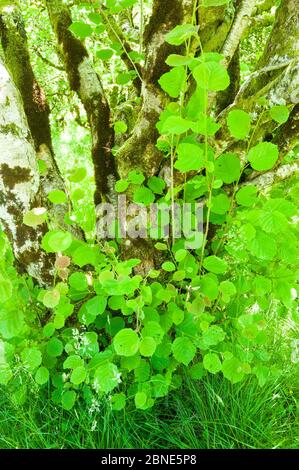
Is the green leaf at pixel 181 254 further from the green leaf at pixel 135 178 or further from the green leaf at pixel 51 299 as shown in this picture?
the green leaf at pixel 51 299

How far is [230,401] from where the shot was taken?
2.38 meters

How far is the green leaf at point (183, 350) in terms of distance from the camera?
6.75 ft

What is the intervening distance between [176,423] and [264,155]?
1380mm

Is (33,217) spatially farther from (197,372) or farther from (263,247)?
(197,372)

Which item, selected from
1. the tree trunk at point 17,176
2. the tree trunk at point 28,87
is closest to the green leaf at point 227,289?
the tree trunk at point 17,176

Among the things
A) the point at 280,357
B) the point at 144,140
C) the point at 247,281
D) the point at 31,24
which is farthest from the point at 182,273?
the point at 31,24

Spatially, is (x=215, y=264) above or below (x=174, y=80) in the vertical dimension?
below

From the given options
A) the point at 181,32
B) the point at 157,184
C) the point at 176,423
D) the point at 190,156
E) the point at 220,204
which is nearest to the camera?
the point at 181,32

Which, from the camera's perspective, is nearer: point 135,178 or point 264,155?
point 264,155

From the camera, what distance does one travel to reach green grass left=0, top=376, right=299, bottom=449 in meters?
2.26

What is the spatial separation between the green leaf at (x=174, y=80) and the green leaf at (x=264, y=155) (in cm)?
37

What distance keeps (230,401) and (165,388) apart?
0.40 meters

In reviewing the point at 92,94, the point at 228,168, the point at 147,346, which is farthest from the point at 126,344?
the point at 92,94

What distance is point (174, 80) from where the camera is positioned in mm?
1822
